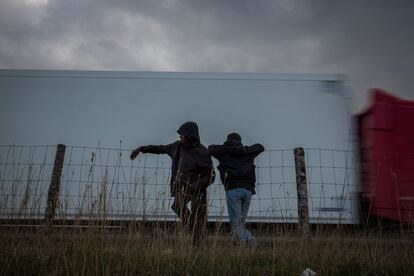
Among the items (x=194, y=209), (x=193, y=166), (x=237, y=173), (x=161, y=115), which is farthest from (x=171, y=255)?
(x=161, y=115)

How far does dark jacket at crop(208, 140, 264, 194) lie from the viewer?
510 cm

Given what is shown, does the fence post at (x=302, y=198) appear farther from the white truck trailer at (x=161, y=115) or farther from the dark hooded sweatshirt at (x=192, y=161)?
the white truck trailer at (x=161, y=115)

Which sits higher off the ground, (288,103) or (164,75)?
(164,75)

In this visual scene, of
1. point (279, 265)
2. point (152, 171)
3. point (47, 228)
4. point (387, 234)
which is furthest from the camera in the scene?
point (152, 171)

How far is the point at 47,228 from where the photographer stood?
3.70 meters

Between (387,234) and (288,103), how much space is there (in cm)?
364

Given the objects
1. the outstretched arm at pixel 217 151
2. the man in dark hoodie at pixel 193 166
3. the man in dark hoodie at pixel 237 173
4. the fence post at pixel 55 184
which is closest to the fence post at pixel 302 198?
the man in dark hoodie at pixel 237 173

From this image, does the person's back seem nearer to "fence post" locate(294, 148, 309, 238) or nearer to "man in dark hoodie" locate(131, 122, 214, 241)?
"man in dark hoodie" locate(131, 122, 214, 241)

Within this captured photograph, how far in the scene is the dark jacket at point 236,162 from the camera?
201 inches

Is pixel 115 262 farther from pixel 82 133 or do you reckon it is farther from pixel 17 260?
pixel 82 133

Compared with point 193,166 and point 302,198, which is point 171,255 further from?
point 302,198

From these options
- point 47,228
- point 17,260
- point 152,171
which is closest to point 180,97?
point 152,171

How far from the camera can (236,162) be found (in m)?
5.17

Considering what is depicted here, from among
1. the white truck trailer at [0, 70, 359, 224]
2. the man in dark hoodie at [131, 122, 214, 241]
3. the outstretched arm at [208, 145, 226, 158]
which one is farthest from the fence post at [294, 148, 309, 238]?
the white truck trailer at [0, 70, 359, 224]
